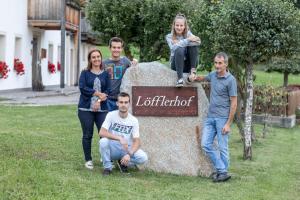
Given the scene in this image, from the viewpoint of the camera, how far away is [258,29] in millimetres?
10453

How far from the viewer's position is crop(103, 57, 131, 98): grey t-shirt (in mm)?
9062

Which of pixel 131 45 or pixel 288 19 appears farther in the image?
pixel 131 45

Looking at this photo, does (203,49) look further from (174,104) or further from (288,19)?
(174,104)

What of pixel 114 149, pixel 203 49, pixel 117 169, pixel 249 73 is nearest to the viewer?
pixel 114 149

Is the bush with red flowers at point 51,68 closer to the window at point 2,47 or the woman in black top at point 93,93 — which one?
the window at point 2,47

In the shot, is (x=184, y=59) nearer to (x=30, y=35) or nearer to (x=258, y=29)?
(x=258, y=29)

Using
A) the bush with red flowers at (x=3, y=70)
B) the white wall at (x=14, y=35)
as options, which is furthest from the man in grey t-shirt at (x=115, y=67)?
the white wall at (x=14, y=35)

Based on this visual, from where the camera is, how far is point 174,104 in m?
9.34

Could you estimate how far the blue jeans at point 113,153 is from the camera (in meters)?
8.47

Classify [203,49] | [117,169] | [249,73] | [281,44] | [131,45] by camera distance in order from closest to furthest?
1. [117,169]
2. [281,44]
3. [249,73]
4. [203,49]
5. [131,45]

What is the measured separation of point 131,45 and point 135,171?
10490mm

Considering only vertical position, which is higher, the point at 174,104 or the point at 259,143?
the point at 174,104

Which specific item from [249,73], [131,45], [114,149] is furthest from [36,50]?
[114,149]

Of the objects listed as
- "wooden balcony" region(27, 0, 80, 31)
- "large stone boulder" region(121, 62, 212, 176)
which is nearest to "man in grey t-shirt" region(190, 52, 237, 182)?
"large stone boulder" region(121, 62, 212, 176)
